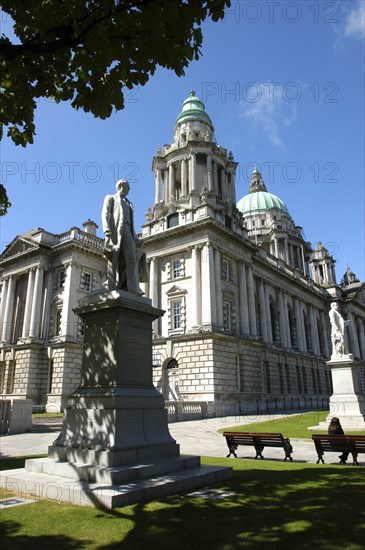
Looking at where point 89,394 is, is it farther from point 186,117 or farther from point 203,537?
point 186,117

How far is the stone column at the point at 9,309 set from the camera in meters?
44.8

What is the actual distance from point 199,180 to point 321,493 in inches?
1586

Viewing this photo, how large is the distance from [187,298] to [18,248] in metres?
21.6

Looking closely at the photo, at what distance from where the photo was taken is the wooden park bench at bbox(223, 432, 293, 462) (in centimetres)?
1235

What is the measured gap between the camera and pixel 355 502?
6797 mm

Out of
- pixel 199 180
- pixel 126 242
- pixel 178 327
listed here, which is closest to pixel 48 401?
pixel 178 327

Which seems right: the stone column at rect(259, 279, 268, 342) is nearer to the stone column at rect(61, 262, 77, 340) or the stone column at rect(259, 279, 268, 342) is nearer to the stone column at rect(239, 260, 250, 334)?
the stone column at rect(239, 260, 250, 334)

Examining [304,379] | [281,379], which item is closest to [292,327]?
[304,379]

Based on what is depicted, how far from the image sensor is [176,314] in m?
38.7

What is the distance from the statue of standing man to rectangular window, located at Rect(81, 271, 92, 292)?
33.5m

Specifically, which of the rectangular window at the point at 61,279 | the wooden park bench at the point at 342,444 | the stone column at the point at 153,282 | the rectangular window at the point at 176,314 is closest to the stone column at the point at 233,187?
the stone column at the point at 153,282

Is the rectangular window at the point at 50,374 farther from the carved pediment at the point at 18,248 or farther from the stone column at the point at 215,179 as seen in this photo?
the stone column at the point at 215,179

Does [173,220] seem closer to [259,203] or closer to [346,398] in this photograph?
[346,398]

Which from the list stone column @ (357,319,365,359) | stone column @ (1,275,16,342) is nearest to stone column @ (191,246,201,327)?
stone column @ (1,275,16,342)
